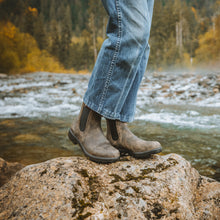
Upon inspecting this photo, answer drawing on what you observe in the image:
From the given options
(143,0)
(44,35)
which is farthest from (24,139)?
(44,35)

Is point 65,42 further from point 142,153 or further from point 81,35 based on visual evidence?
point 142,153

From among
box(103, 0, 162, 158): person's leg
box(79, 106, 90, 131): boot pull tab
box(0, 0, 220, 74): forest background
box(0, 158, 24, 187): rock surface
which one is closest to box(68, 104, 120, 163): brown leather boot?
box(79, 106, 90, 131): boot pull tab

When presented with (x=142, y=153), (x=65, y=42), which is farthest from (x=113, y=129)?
(x=65, y=42)

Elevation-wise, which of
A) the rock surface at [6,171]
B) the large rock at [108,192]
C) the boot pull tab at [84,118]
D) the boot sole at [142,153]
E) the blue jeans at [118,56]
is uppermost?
the blue jeans at [118,56]

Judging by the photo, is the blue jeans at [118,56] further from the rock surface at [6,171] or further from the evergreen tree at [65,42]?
the evergreen tree at [65,42]

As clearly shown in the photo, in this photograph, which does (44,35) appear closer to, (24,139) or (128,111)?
(24,139)

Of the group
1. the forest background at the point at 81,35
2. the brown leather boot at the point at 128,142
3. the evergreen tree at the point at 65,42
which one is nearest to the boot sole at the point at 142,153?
the brown leather boot at the point at 128,142

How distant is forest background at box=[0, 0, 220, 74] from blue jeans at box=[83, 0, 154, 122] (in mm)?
20711

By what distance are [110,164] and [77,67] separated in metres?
21.9

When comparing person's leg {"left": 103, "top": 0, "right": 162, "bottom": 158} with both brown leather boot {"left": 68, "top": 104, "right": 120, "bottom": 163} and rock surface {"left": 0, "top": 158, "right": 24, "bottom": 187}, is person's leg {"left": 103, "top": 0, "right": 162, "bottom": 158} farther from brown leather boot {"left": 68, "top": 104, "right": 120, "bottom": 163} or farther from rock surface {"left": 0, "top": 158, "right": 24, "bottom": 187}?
rock surface {"left": 0, "top": 158, "right": 24, "bottom": 187}

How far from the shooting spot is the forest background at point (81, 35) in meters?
22.3

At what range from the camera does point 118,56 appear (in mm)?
1123

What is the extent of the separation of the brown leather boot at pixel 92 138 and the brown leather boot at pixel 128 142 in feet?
0.32

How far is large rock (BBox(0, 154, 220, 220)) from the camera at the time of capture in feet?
2.91
